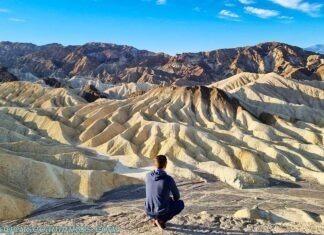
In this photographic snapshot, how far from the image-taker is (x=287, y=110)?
99312mm

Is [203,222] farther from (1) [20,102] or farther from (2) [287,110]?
(1) [20,102]

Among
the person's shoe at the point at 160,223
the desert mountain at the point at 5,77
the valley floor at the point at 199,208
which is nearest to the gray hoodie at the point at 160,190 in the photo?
the person's shoe at the point at 160,223

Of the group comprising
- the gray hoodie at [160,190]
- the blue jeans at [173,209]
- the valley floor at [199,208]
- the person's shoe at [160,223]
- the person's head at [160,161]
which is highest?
the person's head at [160,161]

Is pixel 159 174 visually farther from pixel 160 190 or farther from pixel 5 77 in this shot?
pixel 5 77

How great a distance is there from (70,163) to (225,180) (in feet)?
57.4

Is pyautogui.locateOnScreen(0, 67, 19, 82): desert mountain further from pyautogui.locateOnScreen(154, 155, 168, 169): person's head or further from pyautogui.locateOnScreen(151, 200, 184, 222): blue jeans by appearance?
pyautogui.locateOnScreen(154, 155, 168, 169): person's head

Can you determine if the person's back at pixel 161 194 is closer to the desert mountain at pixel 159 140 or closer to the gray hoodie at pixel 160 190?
the gray hoodie at pixel 160 190

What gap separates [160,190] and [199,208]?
30035 millimetres

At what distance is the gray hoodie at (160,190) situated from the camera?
12.1 metres

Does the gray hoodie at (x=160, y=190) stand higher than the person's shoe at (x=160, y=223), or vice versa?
the gray hoodie at (x=160, y=190)

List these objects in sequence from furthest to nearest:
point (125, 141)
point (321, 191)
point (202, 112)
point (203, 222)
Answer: point (202, 112) < point (125, 141) < point (321, 191) < point (203, 222)

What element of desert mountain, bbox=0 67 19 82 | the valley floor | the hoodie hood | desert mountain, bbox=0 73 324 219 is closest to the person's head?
the hoodie hood

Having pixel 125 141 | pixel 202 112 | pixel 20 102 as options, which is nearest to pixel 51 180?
pixel 125 141

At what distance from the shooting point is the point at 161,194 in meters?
12.2
